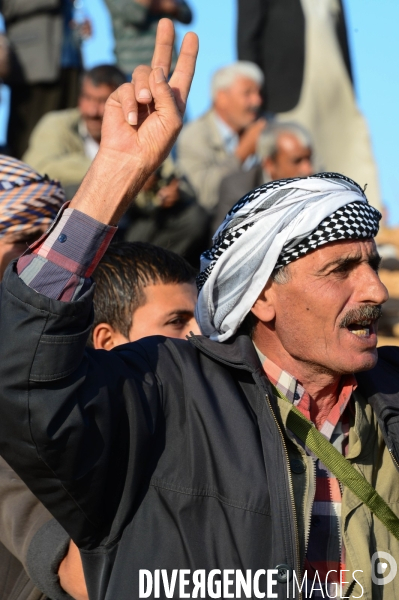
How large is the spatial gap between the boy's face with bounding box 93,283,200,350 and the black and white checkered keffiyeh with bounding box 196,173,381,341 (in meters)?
0.68

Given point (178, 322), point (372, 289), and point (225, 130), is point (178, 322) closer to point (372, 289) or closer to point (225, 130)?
point (372, 289)

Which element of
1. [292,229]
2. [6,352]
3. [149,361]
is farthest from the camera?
[292,229]

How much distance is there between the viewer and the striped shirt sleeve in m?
2.38

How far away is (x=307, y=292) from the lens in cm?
312

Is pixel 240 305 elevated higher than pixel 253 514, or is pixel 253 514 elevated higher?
pixel 240 305

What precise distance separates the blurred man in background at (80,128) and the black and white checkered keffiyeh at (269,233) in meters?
3.89

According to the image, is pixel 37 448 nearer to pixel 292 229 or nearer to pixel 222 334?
pixel 222 334

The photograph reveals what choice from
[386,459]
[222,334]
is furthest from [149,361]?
[386,459]

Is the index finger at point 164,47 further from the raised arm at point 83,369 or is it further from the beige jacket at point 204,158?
the beige jacket at point 204,158

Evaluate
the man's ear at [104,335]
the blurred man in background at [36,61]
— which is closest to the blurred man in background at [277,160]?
the blurred man in background at [36,61]

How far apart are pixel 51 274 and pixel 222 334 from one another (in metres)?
0.89

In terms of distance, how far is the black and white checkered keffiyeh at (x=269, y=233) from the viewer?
3055mm

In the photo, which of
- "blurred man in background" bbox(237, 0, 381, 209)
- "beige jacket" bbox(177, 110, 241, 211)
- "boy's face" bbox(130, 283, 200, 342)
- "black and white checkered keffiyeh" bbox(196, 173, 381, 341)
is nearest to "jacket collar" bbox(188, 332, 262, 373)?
"black and white checkered keffiyeh" bbox(196, 173, 381, 341)

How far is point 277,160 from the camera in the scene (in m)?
7.71
